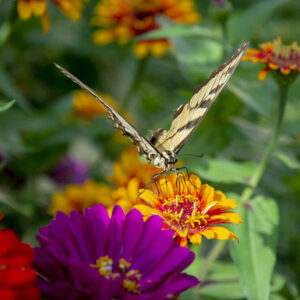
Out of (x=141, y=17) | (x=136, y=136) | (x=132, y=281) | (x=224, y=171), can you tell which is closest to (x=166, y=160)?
(x=136, y=136)

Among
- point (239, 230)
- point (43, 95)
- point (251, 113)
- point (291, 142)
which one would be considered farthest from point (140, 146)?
point (43, 95)

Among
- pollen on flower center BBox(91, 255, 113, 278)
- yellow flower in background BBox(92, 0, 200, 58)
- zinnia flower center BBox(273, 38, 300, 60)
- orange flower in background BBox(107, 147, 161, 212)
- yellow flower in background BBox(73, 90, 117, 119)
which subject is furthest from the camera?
Answer: yellow flower in background BBox(73, 90, 117, 119)

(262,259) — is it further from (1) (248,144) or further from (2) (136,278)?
(1) (248,144)

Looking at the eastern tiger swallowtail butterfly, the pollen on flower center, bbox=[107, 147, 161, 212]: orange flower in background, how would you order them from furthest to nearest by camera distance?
bbox=[107, 147, 161, 212]: orange flower in background < the eastern tiger swallowtail butterfly < the pollen on flower center

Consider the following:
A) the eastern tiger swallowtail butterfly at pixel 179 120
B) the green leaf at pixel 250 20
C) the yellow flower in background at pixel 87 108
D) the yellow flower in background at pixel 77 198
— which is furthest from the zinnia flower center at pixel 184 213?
the yellow flower in background at pixel 87 108

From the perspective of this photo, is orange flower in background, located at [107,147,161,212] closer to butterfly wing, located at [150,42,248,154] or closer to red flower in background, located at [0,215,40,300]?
butterfly wing, located at [150,42,248,154]

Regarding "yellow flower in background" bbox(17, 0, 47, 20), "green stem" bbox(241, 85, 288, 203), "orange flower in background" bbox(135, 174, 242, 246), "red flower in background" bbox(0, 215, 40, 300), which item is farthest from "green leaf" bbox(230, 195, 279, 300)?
"yellow flower in background" bbox(17, 0, 47, 20)
